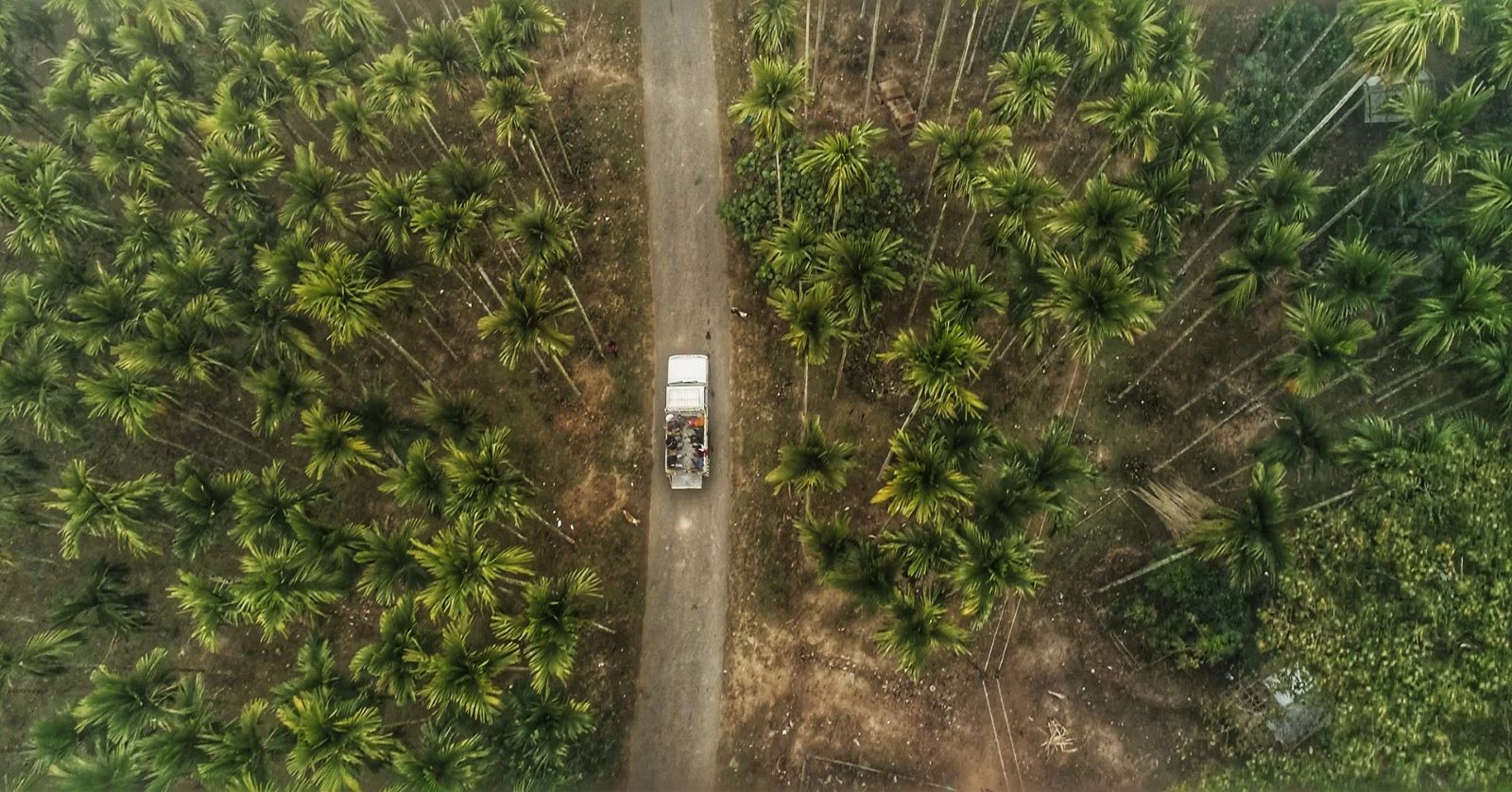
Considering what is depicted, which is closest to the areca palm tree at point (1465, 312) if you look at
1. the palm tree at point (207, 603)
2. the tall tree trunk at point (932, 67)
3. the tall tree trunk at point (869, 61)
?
the tall tree trunk at point (932, 67)

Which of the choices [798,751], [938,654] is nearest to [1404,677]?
[938,654]

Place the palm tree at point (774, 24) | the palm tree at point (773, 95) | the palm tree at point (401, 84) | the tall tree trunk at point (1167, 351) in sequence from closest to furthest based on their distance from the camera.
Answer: the palm tree at point (773, 95) → the palm tree at point (401, 84) → the palm tree at point (774, 24) → the tall tree trunk at point (1167, 351)

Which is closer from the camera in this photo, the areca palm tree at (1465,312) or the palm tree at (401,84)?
the areca palm tree at (1465,312)

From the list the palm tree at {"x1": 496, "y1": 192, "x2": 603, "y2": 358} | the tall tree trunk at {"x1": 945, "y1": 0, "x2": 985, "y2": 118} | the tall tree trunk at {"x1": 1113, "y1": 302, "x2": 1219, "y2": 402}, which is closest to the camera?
the palm tree at {"x1": 496, "y1": 192, "x2": 603, "y2": 358}

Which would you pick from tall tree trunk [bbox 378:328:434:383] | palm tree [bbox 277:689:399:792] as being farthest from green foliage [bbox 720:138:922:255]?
palm tree [bbox 277:689:399:792]

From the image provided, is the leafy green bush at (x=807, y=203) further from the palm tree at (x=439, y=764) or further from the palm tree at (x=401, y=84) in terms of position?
the palm tree at (x=439, y=764)

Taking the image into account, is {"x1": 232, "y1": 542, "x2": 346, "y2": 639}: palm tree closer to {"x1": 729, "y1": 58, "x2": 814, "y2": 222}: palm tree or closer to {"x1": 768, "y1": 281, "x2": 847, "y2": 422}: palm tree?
{"x1": 768, "y1": 281, "x2": 847, "y2": 422}: palm tree

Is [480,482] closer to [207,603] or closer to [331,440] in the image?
[331,440]
